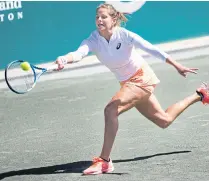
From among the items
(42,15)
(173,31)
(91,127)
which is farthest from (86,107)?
(173,31)

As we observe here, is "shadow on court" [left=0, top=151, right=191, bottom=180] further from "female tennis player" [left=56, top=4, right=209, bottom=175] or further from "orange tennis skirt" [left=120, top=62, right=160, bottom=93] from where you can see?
"orange tennis skirt" [left=120, top=62, right=160, bottom=93]

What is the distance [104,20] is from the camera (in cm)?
709

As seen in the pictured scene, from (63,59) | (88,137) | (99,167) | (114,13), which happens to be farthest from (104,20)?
(88,137)

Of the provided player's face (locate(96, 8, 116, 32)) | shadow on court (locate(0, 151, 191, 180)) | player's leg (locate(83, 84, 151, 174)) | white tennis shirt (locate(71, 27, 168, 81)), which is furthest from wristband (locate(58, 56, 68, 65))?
shadow on court (locate(0, 151, 191, 180))

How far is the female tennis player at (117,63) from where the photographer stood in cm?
694

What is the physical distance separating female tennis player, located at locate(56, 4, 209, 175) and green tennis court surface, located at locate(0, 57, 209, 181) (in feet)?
1.13

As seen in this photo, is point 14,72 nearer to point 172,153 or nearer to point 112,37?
point 112,37

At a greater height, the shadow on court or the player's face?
the player's face

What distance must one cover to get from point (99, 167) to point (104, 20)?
4.51 ft

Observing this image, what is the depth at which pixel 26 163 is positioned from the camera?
756cm

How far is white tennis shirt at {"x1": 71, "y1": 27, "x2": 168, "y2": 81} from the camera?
7039 mm

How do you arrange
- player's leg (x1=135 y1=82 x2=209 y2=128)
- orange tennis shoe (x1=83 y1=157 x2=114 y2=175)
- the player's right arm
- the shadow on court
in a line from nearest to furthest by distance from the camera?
orange tennis shoe (x1=83 y1=157 x2=114 y2=175) → the player's right arm → the shadow on court → player's leg (x1=135 y1=82 x2=209 y2=128)

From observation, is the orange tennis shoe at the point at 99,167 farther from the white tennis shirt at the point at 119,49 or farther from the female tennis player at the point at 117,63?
the white tennis shirt at the point at 119,49

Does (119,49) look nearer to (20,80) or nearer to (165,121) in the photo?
(165,121)
